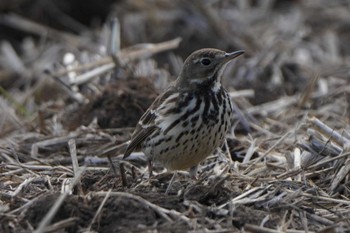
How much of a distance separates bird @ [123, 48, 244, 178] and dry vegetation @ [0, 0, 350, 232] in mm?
214

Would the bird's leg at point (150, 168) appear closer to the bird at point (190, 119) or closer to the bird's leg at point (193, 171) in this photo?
the bird at point (190, 119)

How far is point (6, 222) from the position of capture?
5656 millimetres

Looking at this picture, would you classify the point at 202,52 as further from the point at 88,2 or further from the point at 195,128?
the point at 88,2

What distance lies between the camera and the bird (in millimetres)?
6488

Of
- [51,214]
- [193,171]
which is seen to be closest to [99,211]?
[51,214]

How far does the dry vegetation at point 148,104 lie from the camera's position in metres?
5.75

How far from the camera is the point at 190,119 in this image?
6.49 metres

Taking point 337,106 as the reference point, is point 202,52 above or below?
above

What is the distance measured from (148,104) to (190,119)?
7.21 ft

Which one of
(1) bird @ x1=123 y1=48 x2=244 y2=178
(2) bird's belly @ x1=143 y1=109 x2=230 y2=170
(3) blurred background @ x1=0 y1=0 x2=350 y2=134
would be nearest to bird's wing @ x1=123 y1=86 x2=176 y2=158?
(1) bird @ x1=123 y1=48 x2=244 y2=178

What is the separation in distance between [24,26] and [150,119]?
6.59 metres

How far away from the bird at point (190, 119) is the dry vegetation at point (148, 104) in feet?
0.70

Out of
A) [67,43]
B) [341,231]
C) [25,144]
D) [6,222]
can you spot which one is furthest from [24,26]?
[341,231]

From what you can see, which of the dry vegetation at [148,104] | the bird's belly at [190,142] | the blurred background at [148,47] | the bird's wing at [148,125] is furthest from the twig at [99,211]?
the blurred background at [148,47]
